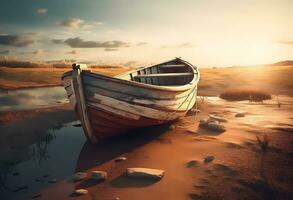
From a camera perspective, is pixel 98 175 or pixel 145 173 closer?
pixel 145 173

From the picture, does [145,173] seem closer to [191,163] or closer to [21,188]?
[191,163]

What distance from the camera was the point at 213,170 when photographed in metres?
5.60

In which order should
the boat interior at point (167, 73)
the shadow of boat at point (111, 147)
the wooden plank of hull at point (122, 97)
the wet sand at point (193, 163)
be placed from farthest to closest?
1. the boat interior at point (167, 73)
2. the wooden plank of hull at point (122, 97)
3. the shadow of boat at point (111, 147)
4. the wet sand at point (193, 163)

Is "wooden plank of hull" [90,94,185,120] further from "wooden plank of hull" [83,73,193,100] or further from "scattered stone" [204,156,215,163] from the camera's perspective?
"scattered stone" [204,156,215,163]

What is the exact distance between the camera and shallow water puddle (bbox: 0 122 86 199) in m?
5.50

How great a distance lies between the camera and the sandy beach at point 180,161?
4988mm

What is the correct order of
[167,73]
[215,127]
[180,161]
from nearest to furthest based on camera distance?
[180,161], [215,127], [167,73]

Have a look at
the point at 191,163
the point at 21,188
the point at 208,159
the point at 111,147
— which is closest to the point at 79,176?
the point at 21,188

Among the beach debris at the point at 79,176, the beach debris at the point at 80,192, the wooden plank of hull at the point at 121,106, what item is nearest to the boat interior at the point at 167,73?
the wooden plank of hull at the point at 121,106

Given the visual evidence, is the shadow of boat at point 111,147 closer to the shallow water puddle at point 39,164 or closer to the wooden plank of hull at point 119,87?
the shallow water puddle at point 39,164

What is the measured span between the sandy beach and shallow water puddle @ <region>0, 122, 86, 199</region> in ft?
0.09

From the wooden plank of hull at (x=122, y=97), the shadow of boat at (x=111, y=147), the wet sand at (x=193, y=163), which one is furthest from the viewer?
the wooden plank of hull at (x=122, y=97)

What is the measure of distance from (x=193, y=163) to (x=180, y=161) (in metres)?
0.35

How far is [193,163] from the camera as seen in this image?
5.98 m
